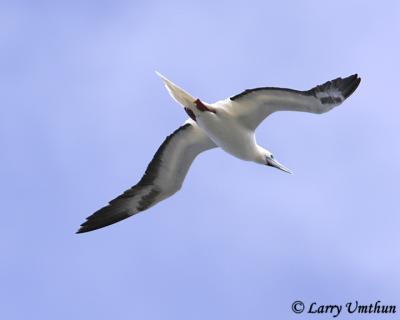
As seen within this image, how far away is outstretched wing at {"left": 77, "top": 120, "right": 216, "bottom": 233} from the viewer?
53.9ft

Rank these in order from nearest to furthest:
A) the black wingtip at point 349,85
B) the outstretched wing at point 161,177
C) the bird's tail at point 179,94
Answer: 1. the black wingtip at point 349,85
2. the bird's tail at point 179,94
3. the outstretched wing at point 161,177

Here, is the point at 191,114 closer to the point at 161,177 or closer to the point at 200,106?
the point at 200,106

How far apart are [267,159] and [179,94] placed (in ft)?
8.29

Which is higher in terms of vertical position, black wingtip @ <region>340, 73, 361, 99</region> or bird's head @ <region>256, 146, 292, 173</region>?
black wingtip @ <region>340, 73, 361, 99</region>

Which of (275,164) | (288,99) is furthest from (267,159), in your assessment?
(288,99)

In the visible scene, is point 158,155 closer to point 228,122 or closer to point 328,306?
point 228,122

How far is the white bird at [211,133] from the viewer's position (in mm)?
14828

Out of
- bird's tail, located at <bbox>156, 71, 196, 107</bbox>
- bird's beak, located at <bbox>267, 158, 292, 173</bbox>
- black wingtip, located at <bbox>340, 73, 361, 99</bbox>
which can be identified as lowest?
bird's beak, located at <bbox>267, 158, 292, 173</bbox>

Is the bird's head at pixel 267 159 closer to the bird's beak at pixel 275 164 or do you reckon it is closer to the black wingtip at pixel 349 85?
the bird's beak at pixel 275 164

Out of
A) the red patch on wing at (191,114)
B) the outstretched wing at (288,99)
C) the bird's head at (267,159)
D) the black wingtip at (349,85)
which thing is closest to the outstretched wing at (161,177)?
the red patch on wing at (191,114)

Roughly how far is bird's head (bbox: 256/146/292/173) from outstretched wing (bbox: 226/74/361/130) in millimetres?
990

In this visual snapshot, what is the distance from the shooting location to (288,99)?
15008mm

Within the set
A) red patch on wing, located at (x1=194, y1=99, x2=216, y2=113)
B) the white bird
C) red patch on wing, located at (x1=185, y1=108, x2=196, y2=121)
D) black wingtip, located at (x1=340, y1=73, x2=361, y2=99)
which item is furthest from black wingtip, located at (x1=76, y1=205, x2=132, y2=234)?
black wingtip, located at (x1=340, y1=73, x2=361, y2=99)

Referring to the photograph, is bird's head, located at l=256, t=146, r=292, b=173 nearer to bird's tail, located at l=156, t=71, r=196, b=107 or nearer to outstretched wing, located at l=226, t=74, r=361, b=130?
outstretched wing, located at l=226, t=74, r=361, b=130
